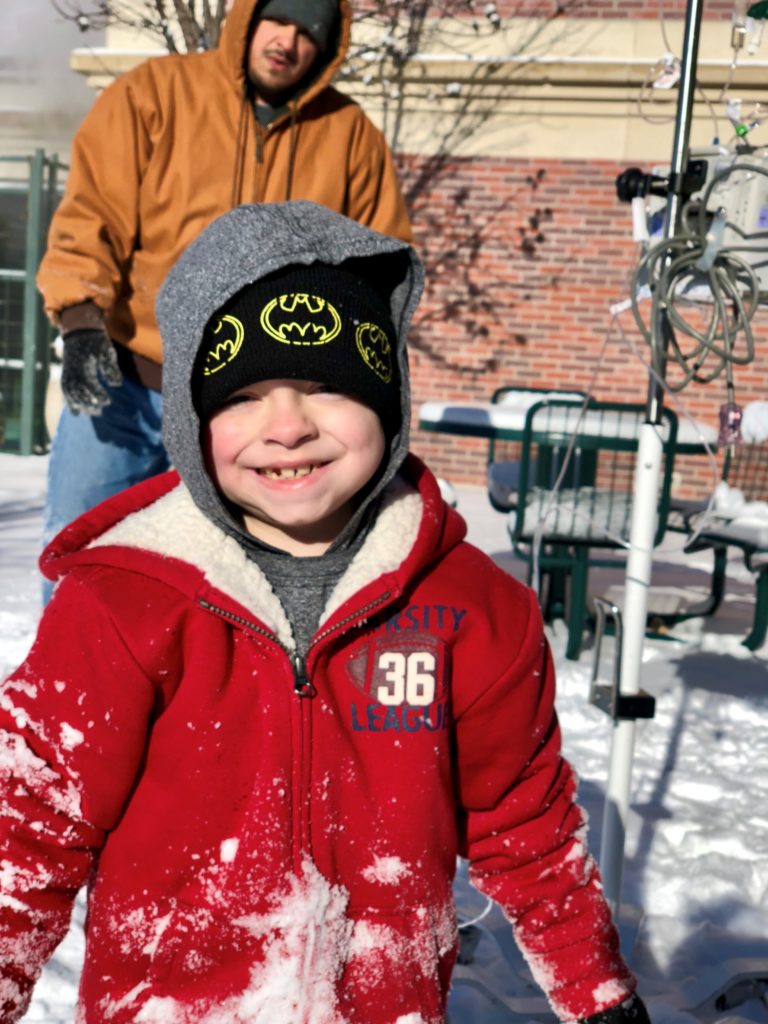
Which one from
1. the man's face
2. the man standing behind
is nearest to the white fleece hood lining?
the man standing behind

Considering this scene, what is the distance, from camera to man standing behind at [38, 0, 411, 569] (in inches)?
103

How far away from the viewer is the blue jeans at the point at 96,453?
8.87 ft

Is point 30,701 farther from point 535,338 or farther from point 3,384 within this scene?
point 3,384

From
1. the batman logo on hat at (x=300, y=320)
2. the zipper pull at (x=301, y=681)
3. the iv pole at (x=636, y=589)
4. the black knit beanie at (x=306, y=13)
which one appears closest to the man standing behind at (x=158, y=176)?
the black knit beanie at (x=306, y=13)

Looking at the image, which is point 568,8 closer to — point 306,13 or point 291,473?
point 306,13

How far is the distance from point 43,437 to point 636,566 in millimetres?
8748

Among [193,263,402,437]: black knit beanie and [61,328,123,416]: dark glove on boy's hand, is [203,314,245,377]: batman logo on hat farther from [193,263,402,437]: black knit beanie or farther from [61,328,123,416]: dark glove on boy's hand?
[61,328,123,416]: dark glove on boy's hand

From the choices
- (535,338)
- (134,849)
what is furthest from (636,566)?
(535,338)

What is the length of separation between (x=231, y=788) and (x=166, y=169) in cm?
188

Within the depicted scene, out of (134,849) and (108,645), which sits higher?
(108,645)

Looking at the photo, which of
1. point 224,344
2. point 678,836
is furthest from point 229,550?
point 678,836

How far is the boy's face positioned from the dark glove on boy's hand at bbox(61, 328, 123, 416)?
122 centimetres

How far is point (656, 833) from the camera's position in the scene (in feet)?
9.34

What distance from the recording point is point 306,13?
265cm
